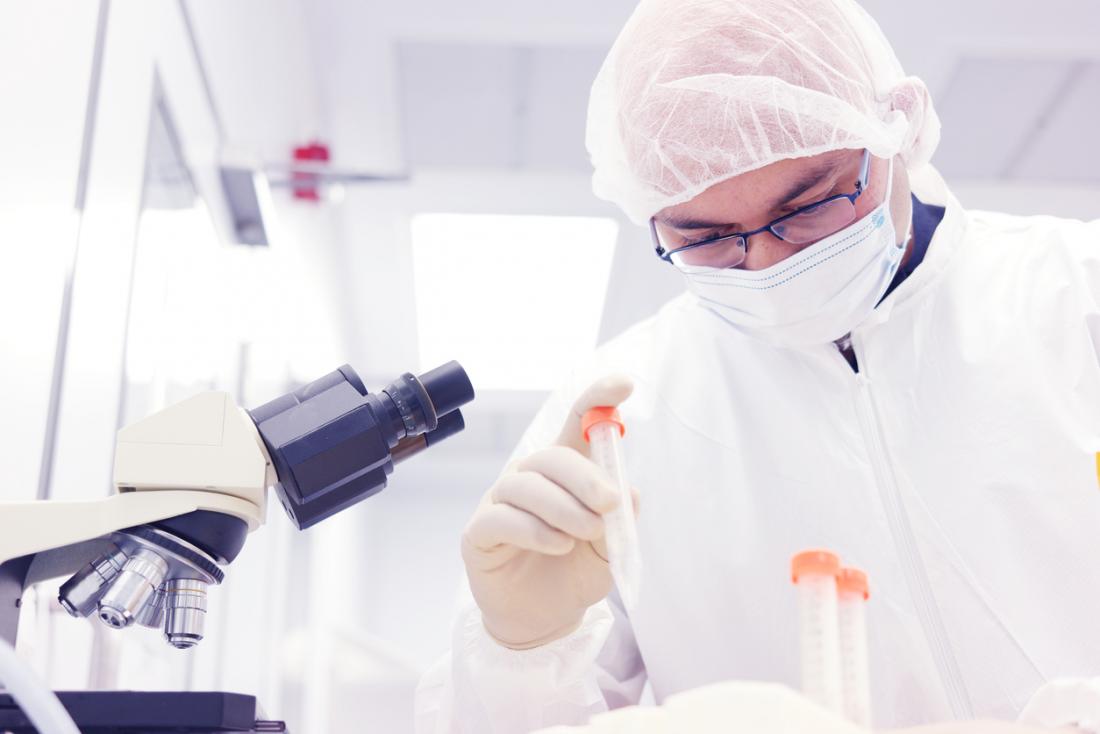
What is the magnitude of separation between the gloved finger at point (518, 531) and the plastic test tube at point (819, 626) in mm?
347

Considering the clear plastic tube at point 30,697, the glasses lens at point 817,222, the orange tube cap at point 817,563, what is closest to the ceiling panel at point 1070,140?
the glasses lens at point 817,222

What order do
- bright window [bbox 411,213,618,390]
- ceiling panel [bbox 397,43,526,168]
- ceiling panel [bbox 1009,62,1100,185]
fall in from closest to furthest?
ceiling panel [bbox 397,43,526,168] < ceiling panel [bbox 1009,62,1100,185] < bright window [bbox 411,213,618,390]

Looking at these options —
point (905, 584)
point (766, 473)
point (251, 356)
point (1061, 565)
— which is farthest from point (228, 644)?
point (1061, 565)

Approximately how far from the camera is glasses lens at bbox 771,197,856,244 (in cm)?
108

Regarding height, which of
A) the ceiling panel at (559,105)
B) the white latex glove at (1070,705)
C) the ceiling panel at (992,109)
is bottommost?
the white latex glove at (1070,705)

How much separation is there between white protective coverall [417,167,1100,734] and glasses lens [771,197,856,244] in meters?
0.15

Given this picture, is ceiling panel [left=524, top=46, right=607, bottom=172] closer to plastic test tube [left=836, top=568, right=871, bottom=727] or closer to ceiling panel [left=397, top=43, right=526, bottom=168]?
ceiling panel [left=397, top=43, right=526, bottom=168]

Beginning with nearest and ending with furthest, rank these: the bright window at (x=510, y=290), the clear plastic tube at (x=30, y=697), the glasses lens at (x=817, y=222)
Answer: the clear plastic tube at (x=30, y=697) → the glasses lens at (x=817, y=222) → the bright window at (x=510, y=290)

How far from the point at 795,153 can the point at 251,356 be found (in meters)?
1.51

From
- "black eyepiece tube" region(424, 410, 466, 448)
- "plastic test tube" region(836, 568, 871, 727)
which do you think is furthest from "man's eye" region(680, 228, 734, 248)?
"plastic test tube" region(836, 568, 871, 727)

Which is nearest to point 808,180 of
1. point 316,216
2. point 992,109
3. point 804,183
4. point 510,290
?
point 804,183

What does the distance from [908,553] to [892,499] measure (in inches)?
2.4

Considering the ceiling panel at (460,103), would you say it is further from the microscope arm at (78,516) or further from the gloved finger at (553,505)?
the microscope arm at (78,516)

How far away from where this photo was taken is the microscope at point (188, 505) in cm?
66
